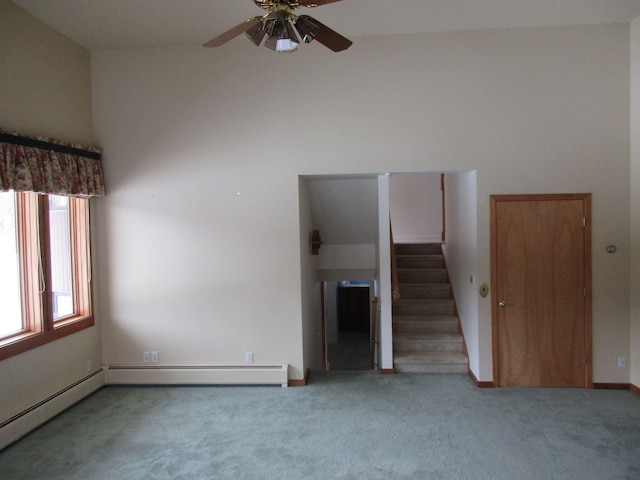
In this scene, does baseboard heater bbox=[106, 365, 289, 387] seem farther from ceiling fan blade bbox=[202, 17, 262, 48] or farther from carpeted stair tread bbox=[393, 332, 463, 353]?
ceiling fan blade bbox=[202, 17, 262, 48]

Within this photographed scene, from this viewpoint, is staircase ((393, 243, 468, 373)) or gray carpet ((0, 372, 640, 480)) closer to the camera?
gray carpet ((0, 372, 640, 480))

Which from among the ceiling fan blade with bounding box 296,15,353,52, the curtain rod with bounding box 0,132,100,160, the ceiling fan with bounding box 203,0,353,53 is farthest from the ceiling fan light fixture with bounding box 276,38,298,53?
the curtain rod with bounding box 0,132,100,160

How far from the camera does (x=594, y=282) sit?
3977 millimetres

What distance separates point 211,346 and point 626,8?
5103 millimetres

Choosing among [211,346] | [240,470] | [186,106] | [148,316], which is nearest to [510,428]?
[240,470]

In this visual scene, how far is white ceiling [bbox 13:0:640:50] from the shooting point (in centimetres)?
345

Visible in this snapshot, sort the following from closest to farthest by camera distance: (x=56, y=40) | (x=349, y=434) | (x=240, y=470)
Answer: (x=240, y=470) < (x=349, y=434) < (x=56, y=40)

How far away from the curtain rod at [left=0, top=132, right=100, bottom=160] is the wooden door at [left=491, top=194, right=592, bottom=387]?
412 cm

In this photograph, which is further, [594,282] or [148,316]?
[148,316]

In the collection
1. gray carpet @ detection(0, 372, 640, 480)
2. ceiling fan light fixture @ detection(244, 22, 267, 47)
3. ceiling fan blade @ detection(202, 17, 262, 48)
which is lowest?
gray carpet @ detection(0, 372, 640, 480)

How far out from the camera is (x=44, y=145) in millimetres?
3510

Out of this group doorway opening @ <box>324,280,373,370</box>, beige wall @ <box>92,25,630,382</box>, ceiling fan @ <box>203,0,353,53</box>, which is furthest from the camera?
doorway opening @ <box>324,280,373,370</box>

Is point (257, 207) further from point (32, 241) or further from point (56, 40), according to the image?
point (56, 40)

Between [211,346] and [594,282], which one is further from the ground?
[594,282]
